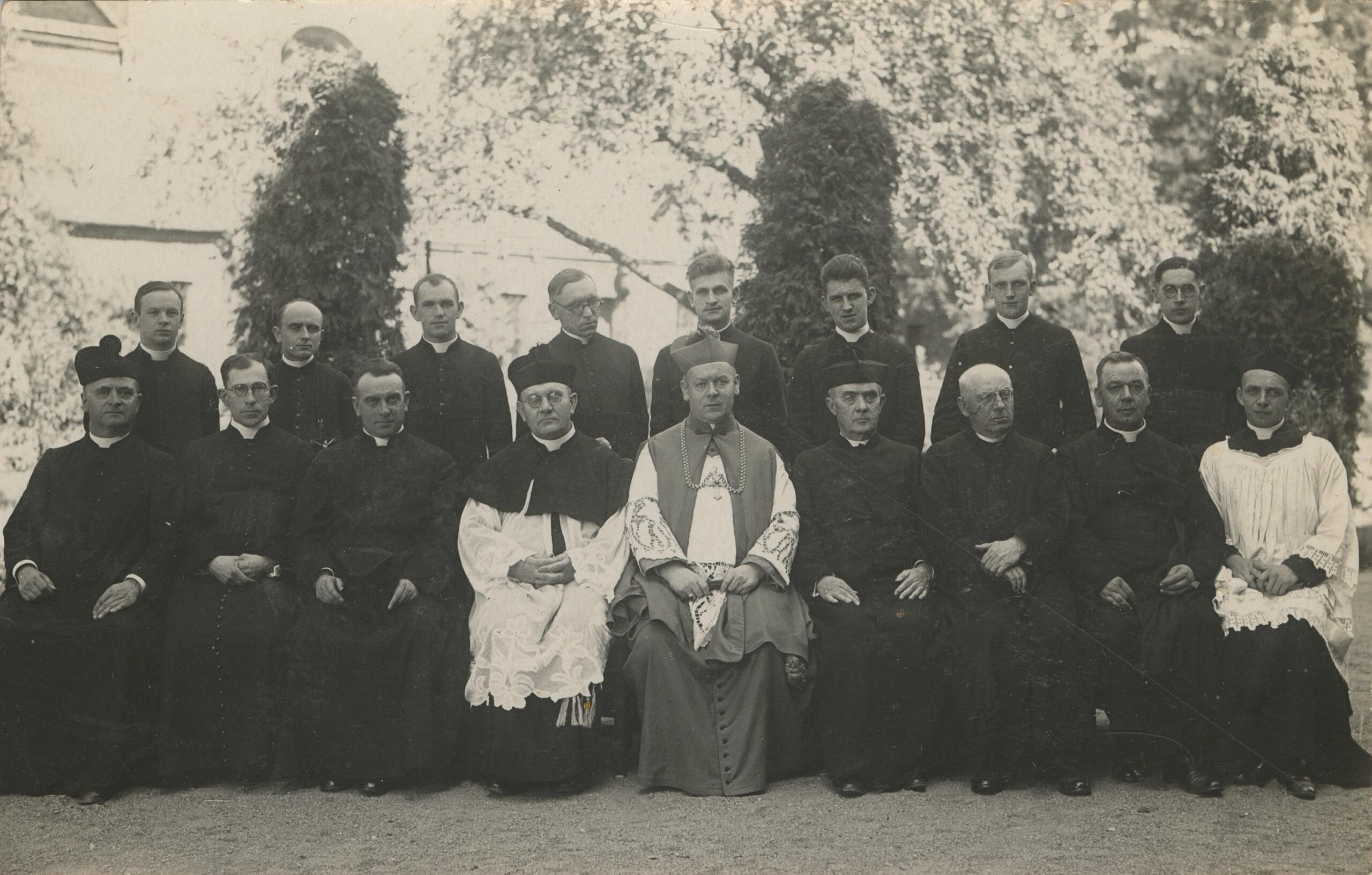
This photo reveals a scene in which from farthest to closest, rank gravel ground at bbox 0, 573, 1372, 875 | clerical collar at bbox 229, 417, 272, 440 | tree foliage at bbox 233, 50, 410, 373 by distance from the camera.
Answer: tree foliage at bbox 233, 50, 410, 373
clerical collar at bbox 229, 417, 272, 440
gravel ground at bbox 0, 573, 1372, 875

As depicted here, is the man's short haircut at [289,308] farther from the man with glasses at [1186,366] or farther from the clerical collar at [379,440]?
the man with glasses at [1186,366]

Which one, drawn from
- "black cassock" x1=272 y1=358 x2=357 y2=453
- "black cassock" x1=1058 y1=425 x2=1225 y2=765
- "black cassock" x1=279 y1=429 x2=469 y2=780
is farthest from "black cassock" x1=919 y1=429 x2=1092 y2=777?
"black cassock" x1=272 y1=358 x2=357 y2=453

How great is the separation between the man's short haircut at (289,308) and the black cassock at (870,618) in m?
2.39

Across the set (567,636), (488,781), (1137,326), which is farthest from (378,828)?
(1137,326)

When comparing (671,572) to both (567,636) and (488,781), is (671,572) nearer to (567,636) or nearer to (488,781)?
(567,636)

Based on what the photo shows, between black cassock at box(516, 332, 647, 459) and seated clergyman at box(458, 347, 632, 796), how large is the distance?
0.40 metres

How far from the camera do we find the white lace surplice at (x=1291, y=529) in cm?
429

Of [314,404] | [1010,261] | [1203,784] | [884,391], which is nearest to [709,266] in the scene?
[884,391]

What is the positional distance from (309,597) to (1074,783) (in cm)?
300

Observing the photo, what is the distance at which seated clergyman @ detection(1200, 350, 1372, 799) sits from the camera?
4.16 metres

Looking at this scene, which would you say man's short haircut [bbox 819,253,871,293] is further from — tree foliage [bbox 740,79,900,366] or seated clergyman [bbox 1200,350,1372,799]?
seated clergyman [bbox 1200,350,1372,799]

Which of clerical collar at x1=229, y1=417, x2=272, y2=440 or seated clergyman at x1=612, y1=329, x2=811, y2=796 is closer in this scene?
seated clergyman at x1=612, y1=329, x2=811, y2=796

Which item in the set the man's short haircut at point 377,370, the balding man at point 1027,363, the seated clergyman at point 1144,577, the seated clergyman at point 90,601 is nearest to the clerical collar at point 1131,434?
the seated clergyman at point 1144,577

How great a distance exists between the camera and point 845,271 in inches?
201
